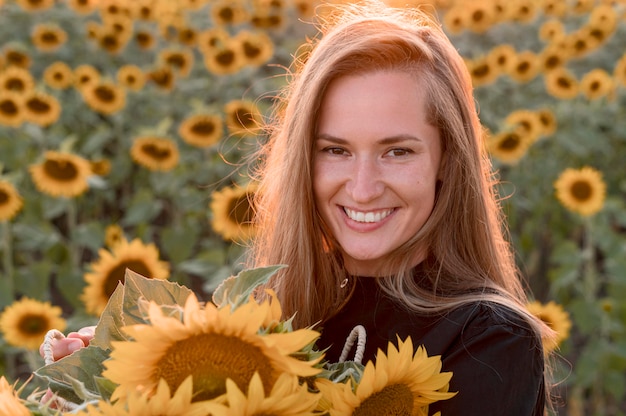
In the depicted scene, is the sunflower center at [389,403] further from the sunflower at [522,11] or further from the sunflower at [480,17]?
the sunflower at [522,11]

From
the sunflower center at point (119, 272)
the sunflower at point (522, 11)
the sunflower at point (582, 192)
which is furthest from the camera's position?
A: the sunflower at point (522, 11)

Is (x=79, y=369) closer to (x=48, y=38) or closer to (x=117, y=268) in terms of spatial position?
(x=117, y=268)

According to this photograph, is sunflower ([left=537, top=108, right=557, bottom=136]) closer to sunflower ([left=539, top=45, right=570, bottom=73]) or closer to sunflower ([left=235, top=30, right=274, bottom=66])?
sunflower ([left=539, top=45, right=570, bottom=73])

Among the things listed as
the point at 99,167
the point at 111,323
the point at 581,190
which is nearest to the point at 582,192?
the point at 581,190

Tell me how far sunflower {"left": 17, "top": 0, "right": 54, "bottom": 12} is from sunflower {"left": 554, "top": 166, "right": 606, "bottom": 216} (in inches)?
121

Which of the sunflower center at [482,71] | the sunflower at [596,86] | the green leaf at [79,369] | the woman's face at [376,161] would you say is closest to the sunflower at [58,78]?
the sunflower center at [482,71]

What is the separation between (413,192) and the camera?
1.46 meters

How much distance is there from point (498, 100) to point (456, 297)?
3.45m

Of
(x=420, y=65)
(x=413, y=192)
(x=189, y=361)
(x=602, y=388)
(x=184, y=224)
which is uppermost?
(x=420, y=65)

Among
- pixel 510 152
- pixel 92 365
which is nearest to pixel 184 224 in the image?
pixel 510 152

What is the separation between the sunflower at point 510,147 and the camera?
3641mm

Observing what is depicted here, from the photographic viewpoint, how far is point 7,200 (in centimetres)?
306

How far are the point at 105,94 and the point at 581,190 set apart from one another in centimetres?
199

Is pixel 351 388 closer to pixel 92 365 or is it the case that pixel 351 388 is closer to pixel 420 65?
pixel 92 365
